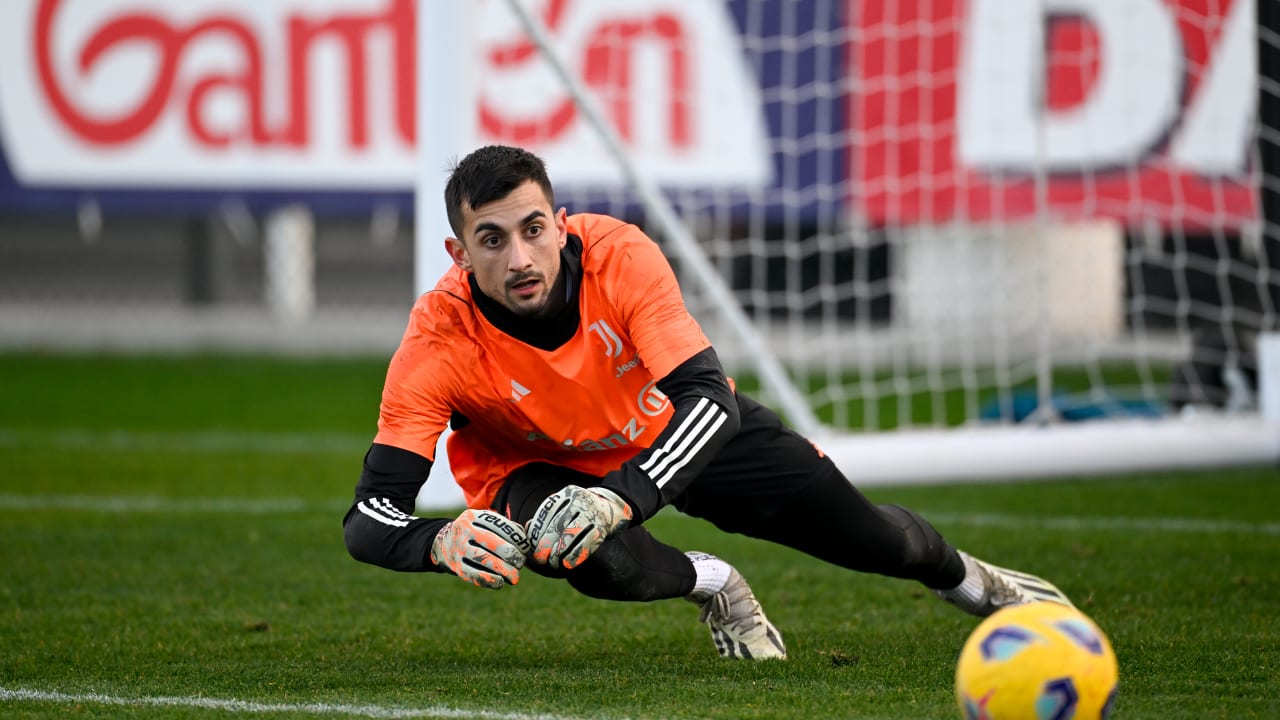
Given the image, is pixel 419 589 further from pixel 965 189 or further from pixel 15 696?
pixel 965 189

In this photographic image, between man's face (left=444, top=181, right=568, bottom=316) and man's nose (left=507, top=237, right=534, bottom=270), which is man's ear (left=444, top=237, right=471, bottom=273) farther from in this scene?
man's nose (left=507, top=237, right=534, bottom=270)

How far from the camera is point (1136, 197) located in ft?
34.6

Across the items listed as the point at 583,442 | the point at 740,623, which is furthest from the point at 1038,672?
the point at 583,442

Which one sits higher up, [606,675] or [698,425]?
[698,425]

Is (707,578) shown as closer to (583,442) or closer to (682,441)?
(583,442)

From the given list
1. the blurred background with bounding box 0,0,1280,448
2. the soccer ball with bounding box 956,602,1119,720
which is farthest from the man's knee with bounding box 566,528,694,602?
the blurred background with bounding box 0,0,1280,448

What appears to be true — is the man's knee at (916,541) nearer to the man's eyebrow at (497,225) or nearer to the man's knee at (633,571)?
the man's knee at (633,571)

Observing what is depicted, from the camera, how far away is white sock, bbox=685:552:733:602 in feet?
14.6

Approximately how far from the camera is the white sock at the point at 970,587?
456 cm

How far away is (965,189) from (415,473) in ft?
25.5

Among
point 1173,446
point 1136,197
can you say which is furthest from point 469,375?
point 1136,197

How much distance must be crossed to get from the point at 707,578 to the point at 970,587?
0.74m

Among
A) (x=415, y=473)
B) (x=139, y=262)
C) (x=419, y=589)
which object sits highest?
(x=415, y=473)

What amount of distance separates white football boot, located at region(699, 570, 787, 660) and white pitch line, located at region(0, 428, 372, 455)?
217 inches
